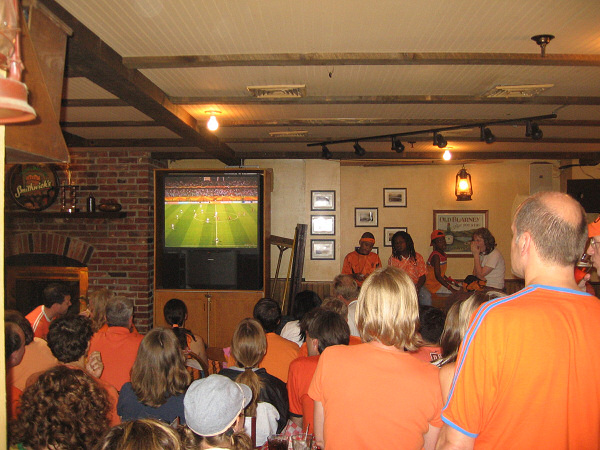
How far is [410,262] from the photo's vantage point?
6391 mm

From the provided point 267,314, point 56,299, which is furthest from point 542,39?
point 56,299

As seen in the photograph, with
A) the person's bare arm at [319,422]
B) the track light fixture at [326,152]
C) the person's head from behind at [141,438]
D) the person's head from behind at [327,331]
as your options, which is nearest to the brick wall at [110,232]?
the track light fixture at [326,152]

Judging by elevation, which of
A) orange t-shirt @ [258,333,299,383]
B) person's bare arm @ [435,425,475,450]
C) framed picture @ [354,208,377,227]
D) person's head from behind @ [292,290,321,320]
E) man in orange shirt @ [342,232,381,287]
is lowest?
orange t-shirt @ [258,333,299,383]

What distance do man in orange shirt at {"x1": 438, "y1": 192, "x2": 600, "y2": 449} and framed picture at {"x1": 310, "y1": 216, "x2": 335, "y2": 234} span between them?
6.36 metres

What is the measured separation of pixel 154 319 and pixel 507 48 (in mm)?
5280

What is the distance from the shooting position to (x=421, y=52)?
3.27m

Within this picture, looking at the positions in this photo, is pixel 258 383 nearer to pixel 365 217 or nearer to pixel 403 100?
pixel 403 100

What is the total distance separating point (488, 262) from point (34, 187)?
5563 millimetres

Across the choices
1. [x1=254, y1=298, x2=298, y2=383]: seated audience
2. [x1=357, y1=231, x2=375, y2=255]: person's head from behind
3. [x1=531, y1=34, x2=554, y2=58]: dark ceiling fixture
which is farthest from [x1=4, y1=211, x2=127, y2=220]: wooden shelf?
[x1=531, y1=34, x2=554, y2=58]: dark ceiling fixture

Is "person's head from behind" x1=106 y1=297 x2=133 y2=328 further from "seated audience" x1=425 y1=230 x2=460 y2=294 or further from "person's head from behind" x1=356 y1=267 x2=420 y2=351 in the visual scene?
"seated audience" x1=425 y1=230 x2=460 y2=294

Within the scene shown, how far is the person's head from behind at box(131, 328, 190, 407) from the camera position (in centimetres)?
242

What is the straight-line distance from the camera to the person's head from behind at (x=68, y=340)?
272 cm

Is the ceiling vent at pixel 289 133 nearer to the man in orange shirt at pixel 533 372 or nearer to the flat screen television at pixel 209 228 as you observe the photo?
the flat screen television at pixel 209 228

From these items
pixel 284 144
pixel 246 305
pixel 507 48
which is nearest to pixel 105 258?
pixel 246 305
